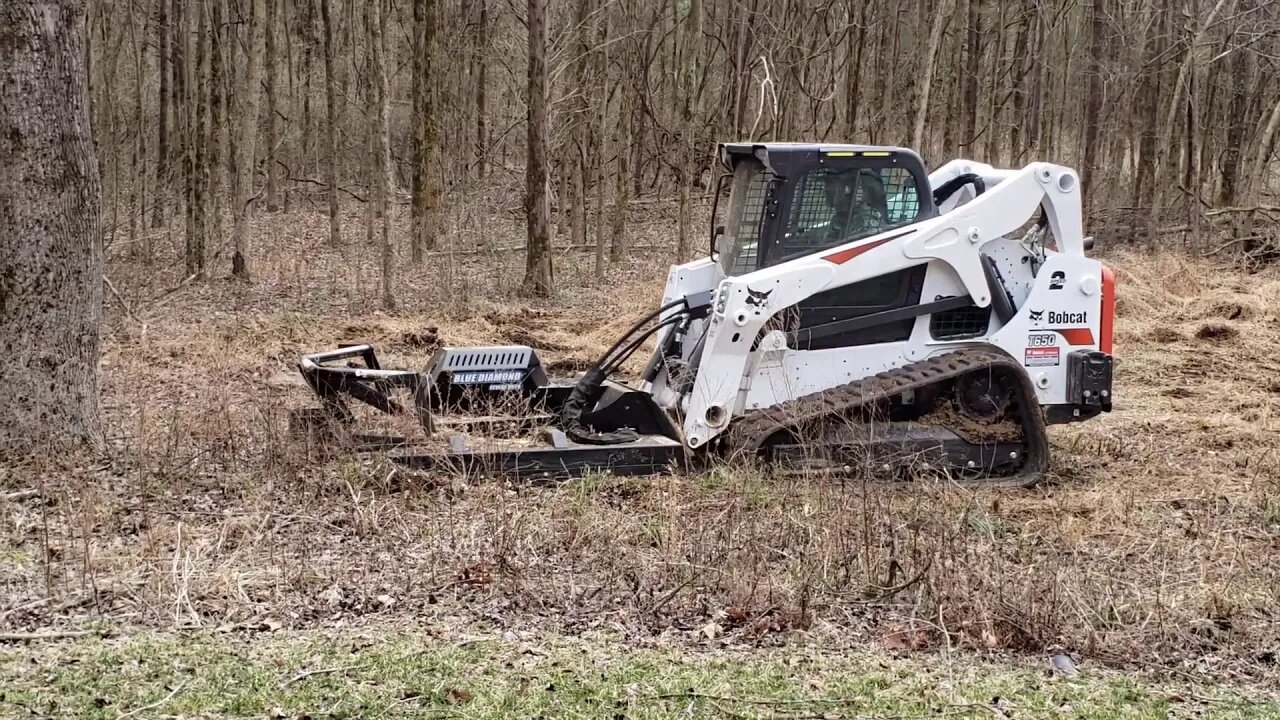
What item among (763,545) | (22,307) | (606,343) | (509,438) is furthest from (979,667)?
(606,343)

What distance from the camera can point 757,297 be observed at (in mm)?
7297

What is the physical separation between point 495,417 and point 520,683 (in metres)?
3.52

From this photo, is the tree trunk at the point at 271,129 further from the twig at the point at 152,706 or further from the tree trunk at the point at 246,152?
the twig at the point at 152,706

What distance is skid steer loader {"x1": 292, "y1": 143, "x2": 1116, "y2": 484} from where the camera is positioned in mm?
7422

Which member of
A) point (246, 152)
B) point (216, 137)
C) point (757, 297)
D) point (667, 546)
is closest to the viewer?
point (667, 546)

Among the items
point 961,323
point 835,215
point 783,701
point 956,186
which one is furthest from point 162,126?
point 783,701

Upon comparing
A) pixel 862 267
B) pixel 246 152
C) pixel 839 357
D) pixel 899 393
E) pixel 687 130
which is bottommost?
pixel 899 393

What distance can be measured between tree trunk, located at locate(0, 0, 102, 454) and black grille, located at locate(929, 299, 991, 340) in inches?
212

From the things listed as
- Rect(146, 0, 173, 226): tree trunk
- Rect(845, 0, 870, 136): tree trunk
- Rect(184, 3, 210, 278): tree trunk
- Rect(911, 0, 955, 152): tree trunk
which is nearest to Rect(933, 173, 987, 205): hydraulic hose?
Rect(911, 0, 955, 152): tree trunk

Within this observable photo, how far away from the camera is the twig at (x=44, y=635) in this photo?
14.5ft

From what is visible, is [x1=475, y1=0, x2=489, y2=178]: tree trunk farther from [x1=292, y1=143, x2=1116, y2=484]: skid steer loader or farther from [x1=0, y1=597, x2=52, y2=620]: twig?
[x1=0, y1=597, x2=52, y2=620]: twig

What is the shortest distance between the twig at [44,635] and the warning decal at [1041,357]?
5.99 m

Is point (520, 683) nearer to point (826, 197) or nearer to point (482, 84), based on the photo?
point (826, 197)

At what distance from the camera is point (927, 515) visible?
6254 millimetres
